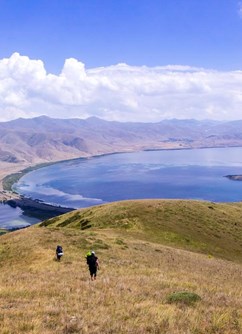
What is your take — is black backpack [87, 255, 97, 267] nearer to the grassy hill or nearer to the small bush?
the grassy hill

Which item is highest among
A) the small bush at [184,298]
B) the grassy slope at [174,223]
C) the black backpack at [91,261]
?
the black backpack at [91,261]

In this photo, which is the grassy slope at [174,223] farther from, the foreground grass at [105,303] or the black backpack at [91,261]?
the black backpack at [91,261]

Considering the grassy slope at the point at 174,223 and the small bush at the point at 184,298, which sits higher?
the small bush at the point at 184,298

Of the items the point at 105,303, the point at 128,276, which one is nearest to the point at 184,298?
the point at 105,303

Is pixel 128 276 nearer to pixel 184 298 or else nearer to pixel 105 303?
pixel 184 298

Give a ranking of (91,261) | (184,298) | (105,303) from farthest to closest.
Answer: (91,261)
(184,298)
(105,303)

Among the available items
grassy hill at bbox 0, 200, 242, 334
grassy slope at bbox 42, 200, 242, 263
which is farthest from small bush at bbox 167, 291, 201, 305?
grassy slope at bbox 42, 200, 242, 263

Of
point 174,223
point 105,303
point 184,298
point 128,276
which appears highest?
point 105,303

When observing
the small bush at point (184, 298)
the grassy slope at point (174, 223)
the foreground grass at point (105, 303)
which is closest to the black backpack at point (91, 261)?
the foreground grass at point (105, 303)

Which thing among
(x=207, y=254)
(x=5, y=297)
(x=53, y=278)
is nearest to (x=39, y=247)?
(x=53, y=278)
